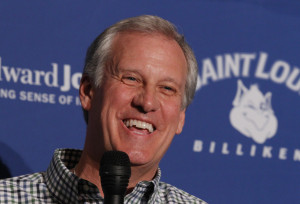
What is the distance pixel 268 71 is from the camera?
1733 millimetres

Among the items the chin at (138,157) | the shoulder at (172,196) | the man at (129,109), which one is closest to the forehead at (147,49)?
the man at (129,109)

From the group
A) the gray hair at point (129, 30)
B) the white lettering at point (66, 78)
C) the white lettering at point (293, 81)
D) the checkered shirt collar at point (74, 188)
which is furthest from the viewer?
the white lettering at point (66, 78)

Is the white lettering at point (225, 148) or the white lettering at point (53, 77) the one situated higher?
the white lettering at point (53, 77)

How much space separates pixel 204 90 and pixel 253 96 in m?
0.19

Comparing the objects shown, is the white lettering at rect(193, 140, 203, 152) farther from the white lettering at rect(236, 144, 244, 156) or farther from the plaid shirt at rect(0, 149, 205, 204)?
the plaid shirt at rect(0, 149, 205, 204)

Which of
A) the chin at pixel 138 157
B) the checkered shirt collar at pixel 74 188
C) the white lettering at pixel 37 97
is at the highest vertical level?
the chin at pixel 138 157

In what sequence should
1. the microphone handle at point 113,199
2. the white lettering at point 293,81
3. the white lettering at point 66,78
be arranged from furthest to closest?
1. the white lettering at point 66,78
2. the white lettering at point 293,81
3. the microphone handle at point 113,199

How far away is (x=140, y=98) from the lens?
1232 mm

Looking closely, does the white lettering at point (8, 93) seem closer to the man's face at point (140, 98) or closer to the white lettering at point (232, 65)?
the man's face at point (140, 98)

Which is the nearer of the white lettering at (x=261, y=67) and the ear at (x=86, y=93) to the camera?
the ear at (x=86, y=93)

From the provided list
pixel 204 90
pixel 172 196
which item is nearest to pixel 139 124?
pixel 172 196

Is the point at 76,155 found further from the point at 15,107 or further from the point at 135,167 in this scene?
the point at 15,107

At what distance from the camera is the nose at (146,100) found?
4.01ft

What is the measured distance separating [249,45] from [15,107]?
0.97m
